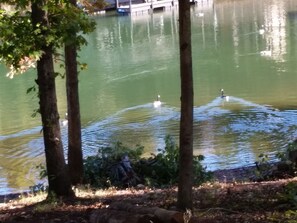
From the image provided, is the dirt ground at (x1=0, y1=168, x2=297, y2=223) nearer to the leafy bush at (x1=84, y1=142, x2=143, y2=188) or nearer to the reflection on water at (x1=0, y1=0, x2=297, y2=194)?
the leafy bush at (x1=84, y1=142, x2=143, y2=188)

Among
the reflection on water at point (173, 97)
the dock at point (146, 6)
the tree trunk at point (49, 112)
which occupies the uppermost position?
the dock at point (146, 6)

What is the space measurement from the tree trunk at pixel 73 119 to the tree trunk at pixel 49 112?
5.93 ft

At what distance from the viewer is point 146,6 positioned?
76438 millimetres

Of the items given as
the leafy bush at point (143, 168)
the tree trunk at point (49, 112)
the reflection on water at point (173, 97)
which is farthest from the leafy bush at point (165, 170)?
the reflection on water at point (173, 97)

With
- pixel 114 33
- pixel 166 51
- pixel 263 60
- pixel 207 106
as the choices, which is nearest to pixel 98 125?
pixel 207 106

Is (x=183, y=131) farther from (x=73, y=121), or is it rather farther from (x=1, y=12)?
(x=73, y=121)

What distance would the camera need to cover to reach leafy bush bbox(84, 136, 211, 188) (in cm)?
998

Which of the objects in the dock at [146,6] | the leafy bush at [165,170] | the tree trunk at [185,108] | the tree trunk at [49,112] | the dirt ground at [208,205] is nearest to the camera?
the tree trunk at [185,108]

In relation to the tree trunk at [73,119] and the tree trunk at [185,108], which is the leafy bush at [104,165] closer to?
the tree trunk at [73,119]

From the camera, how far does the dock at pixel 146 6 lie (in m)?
74.4

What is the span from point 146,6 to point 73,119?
6831cm

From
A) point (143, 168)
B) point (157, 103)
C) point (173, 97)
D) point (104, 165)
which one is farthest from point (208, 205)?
point (173, 97)

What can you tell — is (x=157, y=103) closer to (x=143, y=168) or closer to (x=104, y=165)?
(x=143, y=168)

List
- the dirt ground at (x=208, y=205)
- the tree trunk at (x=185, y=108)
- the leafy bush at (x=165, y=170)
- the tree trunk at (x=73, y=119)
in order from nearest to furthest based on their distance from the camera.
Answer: the tree trunk at (x=185, y=108), the dirt ground at (x=208, y=205), the tree trunk at (x=73, y=119), the leafy bush at (x=165, y=170)
